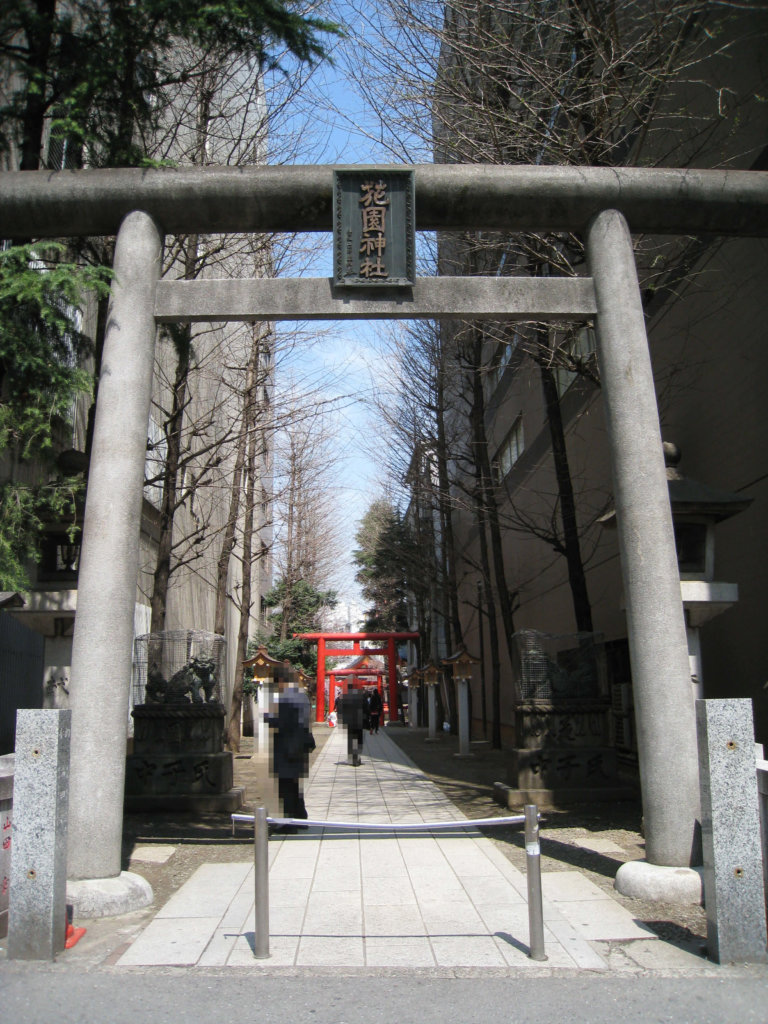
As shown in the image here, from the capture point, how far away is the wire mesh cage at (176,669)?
11.4 m

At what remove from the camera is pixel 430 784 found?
1426 cm

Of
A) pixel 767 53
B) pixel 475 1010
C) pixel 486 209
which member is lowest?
pixel 475 1010

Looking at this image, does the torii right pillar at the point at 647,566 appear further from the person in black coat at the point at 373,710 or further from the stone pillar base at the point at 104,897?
the person in black coat at the point at 373,710

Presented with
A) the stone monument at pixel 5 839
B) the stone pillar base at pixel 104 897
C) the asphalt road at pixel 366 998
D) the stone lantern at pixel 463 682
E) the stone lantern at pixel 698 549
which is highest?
the stone lantern at pixel 698 549

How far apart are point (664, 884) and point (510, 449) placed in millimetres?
20286

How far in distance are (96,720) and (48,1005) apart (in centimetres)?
221

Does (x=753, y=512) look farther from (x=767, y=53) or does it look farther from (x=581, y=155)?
(x=767, y=53)

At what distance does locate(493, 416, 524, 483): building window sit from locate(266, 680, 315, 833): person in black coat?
15133 millimetres

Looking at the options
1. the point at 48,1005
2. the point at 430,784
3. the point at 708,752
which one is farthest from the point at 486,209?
the point at 430,784

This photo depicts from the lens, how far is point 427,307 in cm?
734

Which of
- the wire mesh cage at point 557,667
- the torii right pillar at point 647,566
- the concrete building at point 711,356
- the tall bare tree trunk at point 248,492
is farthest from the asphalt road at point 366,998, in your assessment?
the tall bare tree trunk at point 248,492

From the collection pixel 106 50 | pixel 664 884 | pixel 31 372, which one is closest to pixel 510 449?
pixel 106 50

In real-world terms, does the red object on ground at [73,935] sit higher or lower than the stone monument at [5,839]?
lower

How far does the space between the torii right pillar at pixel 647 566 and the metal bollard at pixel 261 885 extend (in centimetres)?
289
